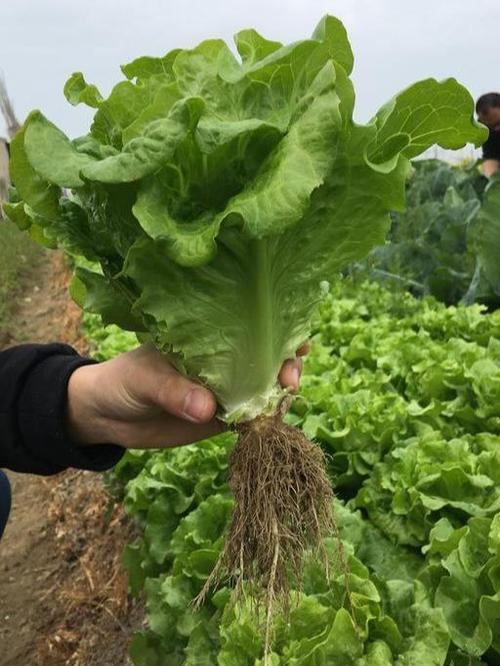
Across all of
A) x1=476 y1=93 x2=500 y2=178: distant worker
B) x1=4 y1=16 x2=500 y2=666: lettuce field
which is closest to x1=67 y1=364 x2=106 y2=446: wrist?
x1=4 y1=16 x2=500 y2=666: lettuce field

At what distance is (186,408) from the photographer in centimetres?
182

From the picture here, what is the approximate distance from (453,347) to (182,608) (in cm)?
211

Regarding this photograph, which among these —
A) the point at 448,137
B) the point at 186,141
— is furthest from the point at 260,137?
the point at 448,137

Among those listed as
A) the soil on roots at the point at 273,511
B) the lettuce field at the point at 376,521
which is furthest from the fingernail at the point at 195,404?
the lettuce field at the point at 376,521

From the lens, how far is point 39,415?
2.26m

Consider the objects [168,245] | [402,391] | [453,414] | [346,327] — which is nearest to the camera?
[168,245]

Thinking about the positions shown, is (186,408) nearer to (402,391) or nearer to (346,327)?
(402,391)

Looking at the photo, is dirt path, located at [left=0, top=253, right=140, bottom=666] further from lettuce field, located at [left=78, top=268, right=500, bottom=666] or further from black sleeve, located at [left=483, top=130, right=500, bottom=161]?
black sleeve, located at [left=483, top=130, right=500, bottom=161]

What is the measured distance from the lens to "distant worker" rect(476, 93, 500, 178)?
8047 mm

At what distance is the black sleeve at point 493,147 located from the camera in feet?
27.2

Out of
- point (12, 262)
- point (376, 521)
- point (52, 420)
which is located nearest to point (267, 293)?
point (52, 420)

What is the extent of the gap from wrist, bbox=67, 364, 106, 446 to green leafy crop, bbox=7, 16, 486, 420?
1.04ft

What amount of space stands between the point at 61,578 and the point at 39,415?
2.93 metres

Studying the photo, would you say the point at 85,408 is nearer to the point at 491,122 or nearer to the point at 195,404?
the point at 195,404
